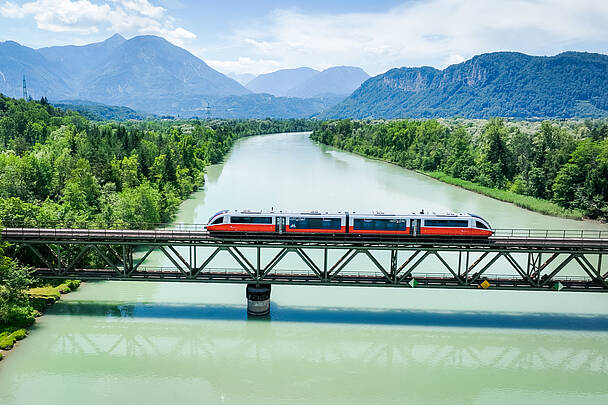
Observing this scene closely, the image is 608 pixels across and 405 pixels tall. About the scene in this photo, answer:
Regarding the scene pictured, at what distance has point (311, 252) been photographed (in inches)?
1933

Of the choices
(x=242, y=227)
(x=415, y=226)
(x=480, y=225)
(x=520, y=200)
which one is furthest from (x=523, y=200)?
(x=242, y=227)

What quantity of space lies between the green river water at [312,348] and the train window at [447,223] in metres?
6.88

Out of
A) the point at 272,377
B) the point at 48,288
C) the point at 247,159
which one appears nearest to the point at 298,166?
the point at 247,159

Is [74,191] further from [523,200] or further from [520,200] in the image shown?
[523,200]

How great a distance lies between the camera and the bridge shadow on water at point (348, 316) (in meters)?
33.9

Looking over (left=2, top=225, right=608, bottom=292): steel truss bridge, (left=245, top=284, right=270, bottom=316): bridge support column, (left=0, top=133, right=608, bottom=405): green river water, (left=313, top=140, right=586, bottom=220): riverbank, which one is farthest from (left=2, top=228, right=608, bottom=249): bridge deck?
(left=313, top=140, right=586, bottom=220): riverbank

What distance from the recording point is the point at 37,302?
3403cm

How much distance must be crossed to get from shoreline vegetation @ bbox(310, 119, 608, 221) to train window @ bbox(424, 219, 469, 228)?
147 ft

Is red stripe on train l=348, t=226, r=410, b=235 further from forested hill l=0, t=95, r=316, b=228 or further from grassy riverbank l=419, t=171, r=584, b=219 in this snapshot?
grassy riverbank l=419, t=171, r=584, b=219

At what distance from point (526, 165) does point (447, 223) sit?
218 ft

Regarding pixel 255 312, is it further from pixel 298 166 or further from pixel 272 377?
pixel 298 166

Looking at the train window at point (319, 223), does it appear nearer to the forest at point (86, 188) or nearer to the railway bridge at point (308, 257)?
the railway bridge at point (308, 257)

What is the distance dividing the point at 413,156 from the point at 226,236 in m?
100

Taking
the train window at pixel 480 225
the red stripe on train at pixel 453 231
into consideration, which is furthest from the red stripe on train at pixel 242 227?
the train window at pixel 480 225
